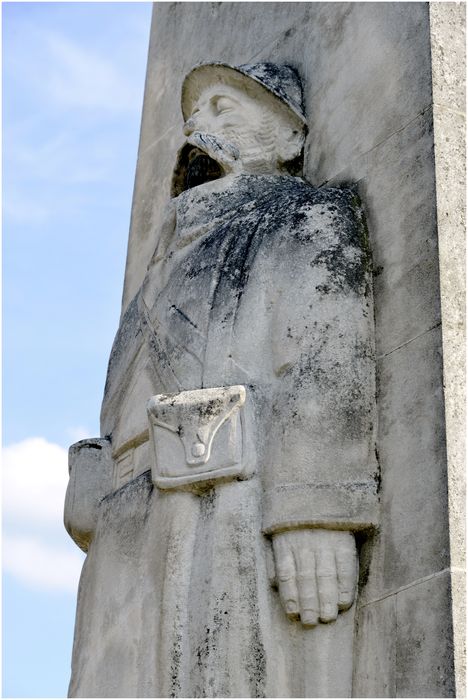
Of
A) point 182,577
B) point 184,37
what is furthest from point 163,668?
point 184,37

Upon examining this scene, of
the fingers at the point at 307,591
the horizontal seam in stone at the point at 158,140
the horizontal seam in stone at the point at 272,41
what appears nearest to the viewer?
the fingers at the point at 307,591

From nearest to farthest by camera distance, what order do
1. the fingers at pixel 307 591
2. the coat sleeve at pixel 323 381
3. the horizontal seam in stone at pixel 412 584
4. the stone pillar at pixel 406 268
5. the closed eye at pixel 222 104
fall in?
the horizontal seam in stone at pixel 412 584 < the stone pillar at pixel 406 268 < the fingers at pixel 307 591 < the coat sleeve at pixel 323 381 < the closed eye at pixel 222 104

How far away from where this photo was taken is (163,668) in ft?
21.0

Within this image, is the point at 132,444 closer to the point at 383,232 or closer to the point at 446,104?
the point at 383,232

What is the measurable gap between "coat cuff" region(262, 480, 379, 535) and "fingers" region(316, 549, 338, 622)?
5.0 inches

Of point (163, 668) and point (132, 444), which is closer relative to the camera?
point (163, 668)

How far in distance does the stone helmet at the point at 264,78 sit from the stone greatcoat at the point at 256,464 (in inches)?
19.8

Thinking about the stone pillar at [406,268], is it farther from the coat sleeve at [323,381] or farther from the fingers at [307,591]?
the fingers at [307,591]

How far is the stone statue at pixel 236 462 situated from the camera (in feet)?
20.4

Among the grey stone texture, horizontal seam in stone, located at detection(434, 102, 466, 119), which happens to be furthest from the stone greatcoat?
horizontal seam in stone, located at detection(434, 102, 466, 119)

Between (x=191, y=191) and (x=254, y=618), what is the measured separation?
247 cm

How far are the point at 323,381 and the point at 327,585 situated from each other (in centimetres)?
89

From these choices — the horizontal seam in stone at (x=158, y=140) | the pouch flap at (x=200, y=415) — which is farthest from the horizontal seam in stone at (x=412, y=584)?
the horizontal seam in stone at (x=158, y=140)

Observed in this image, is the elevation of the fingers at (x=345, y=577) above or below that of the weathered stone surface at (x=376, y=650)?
above
